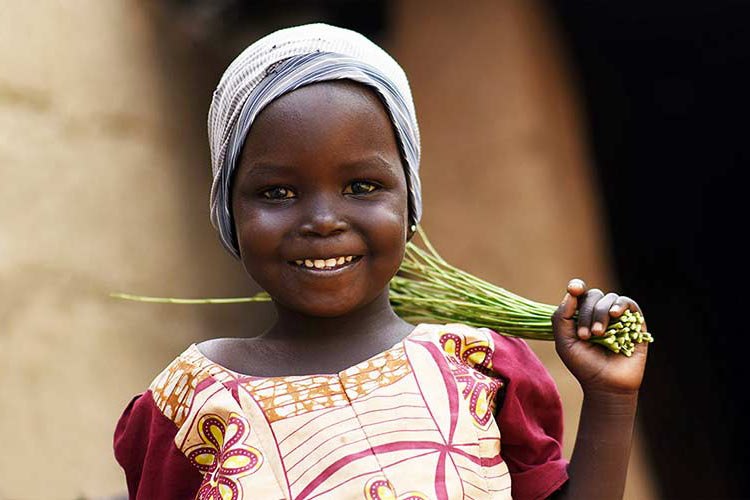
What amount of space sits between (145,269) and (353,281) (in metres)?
2.39

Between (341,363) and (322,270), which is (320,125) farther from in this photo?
(341,363)

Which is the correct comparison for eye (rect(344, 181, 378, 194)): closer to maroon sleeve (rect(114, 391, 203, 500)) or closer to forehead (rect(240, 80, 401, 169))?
forehead (rect(240, 80, 401, 169))

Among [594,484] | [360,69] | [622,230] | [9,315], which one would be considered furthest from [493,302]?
[622,230]

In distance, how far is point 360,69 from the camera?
5.38 feet

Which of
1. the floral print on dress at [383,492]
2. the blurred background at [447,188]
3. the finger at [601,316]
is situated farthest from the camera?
the blurred background at [447,188]

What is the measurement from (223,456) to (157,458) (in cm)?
15

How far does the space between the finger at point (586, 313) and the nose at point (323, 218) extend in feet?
1.29

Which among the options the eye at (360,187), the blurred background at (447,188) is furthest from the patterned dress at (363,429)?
the blurred background at (447,188)

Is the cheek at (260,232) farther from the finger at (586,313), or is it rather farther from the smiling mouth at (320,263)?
the finger at (586,313)

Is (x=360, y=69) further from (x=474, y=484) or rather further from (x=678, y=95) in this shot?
(x=678, y=95)

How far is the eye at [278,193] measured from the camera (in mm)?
1592

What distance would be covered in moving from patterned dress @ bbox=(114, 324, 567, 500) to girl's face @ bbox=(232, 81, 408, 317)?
0.43 ft

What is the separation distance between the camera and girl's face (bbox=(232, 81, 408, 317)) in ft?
5.12

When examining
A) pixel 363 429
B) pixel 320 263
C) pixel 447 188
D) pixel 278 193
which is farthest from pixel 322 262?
pixel 447 188
